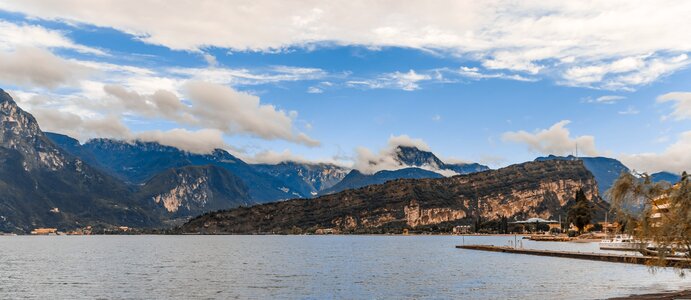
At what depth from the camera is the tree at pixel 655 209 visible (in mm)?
60062

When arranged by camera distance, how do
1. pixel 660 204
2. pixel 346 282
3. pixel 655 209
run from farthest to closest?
1. pixel 346 282
2. pixel 655 209
3. pixel 660 204

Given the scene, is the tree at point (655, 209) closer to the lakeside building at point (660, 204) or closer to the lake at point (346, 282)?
the lakeside building at point (660, 204)

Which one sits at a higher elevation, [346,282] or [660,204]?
[660,204]

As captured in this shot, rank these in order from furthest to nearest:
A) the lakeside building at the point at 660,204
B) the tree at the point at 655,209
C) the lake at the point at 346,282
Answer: the lake at the point at 346,282 < the lakeside building at the point at 660,204 < the tree at the point at 655,209

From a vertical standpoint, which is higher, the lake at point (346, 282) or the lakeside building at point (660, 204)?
the lakeside building at point (660, 204)

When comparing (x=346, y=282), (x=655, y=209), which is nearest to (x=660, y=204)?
(x=655, y=209)

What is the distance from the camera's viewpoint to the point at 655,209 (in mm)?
64562

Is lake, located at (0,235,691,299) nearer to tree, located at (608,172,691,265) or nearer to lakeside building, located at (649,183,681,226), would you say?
tree, located at (608,172,691,265)

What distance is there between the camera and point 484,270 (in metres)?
135

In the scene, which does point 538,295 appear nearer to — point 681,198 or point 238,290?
point 681,198

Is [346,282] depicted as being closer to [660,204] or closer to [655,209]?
[655,209]

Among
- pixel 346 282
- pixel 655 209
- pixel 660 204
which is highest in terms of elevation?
pixel 660 204

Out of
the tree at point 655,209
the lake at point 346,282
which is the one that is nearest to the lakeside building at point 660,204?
the tree at point 655,209

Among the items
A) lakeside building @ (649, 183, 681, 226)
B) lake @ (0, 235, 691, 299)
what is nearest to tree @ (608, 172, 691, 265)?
lakeside building @ (649, 183, 681, 226)
